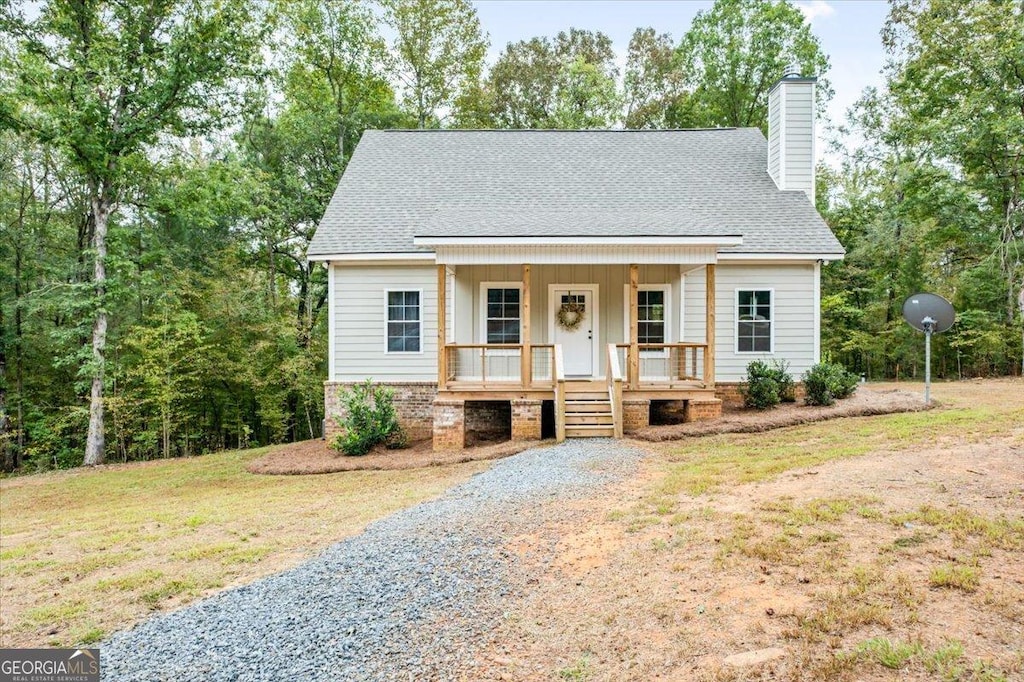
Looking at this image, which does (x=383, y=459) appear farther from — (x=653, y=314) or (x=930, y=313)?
(x=930, y=313)

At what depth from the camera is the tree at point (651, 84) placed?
986 inches

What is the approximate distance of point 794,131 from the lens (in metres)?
13.2

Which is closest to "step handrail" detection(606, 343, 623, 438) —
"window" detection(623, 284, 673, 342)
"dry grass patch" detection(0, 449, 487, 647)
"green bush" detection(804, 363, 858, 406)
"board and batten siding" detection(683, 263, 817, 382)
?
"window" detection(623, 284, 673, 342)

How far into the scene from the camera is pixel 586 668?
312 centimetres

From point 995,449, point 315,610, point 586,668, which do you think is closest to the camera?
point 586,668

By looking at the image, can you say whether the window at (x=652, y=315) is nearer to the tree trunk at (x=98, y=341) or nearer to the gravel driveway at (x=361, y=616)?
the gravel driveway at (x=361, y=616)

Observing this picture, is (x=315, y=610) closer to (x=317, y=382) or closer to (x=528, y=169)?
(x=528, y=169)

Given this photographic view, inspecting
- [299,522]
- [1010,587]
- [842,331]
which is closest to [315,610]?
[299,522]

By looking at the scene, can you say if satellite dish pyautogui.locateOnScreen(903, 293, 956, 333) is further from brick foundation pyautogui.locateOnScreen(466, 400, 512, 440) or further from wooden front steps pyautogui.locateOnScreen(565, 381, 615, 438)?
brick foundation pyautogui.locateOnScreen(466, 400, 512, 440)

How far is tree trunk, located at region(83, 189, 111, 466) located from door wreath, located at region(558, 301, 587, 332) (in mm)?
10542

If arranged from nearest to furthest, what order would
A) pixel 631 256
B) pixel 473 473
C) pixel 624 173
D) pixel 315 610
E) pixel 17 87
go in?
pixel 315 610, pixel 473 473, pixel 631 256, pixel 17 87, pixel 624 173

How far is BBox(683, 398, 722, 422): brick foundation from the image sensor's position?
34.6 ft

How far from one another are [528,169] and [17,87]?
11490 millimetres

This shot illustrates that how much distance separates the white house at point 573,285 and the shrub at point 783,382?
0.38 meters
